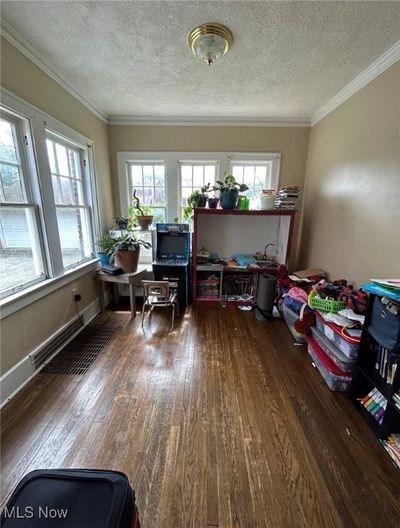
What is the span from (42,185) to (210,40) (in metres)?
1.78

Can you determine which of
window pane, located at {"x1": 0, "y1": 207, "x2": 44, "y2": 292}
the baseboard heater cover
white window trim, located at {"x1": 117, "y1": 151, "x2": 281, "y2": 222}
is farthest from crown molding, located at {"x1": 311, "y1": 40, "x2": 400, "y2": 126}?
the baseboard heater cover

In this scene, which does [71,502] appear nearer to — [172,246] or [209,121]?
[172,246]

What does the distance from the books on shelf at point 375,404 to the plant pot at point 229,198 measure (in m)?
2.29

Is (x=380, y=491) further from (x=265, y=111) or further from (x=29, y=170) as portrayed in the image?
(x=265, y=111)

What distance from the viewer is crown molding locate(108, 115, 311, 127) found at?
9.93ft

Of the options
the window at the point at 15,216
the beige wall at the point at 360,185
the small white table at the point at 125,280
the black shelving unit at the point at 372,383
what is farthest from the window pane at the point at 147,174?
the black shelving unit at the point at 372,383

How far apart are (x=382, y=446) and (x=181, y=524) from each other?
124 cm

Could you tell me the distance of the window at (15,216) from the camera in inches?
65.6

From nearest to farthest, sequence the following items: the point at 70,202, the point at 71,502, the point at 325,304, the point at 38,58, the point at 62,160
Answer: the point at 71,502
the point at 38,58
the point at 325,304
the point at 62,160
the point at 70,202

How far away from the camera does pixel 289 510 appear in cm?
103

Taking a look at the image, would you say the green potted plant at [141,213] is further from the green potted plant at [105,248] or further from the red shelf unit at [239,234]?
the red shelf unit at [239,234]

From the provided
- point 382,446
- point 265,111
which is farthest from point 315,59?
point 382,446

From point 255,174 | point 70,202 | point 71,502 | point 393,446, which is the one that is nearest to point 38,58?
point 70,202

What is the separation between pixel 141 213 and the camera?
325 centimetres
